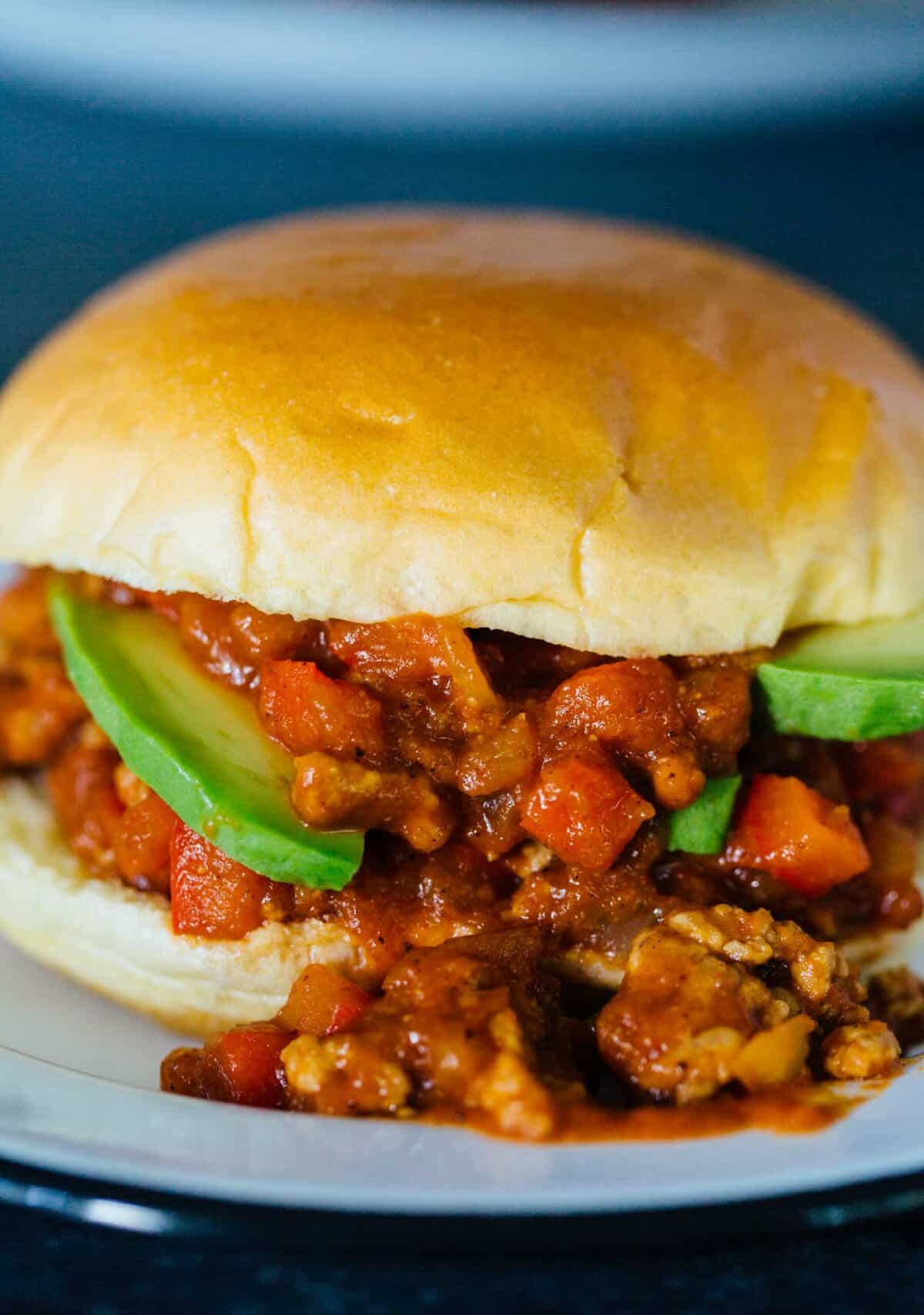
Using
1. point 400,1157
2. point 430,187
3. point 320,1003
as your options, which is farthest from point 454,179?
point 400,1157

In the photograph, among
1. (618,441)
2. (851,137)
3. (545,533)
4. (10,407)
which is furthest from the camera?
(851,137)

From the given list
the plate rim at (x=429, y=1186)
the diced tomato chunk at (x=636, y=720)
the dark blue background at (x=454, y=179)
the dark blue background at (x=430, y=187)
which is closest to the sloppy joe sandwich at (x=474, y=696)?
the diced tomato chunk at (x=636, y=720)

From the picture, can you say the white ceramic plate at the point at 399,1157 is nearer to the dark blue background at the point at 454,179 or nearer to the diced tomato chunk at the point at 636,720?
the diced tomato chunk at the point at 636,720

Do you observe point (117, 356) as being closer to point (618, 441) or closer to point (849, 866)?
point (618, 441)

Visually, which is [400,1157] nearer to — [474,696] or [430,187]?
[474,696]

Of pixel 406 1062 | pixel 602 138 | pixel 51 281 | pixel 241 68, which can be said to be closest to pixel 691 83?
pixel 602 138

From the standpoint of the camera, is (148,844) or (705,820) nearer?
(705,820)

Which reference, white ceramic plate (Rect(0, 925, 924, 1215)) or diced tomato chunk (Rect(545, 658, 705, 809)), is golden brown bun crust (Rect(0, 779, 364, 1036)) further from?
diced tomato chunk (Rect(545, 658, 705, 809))
